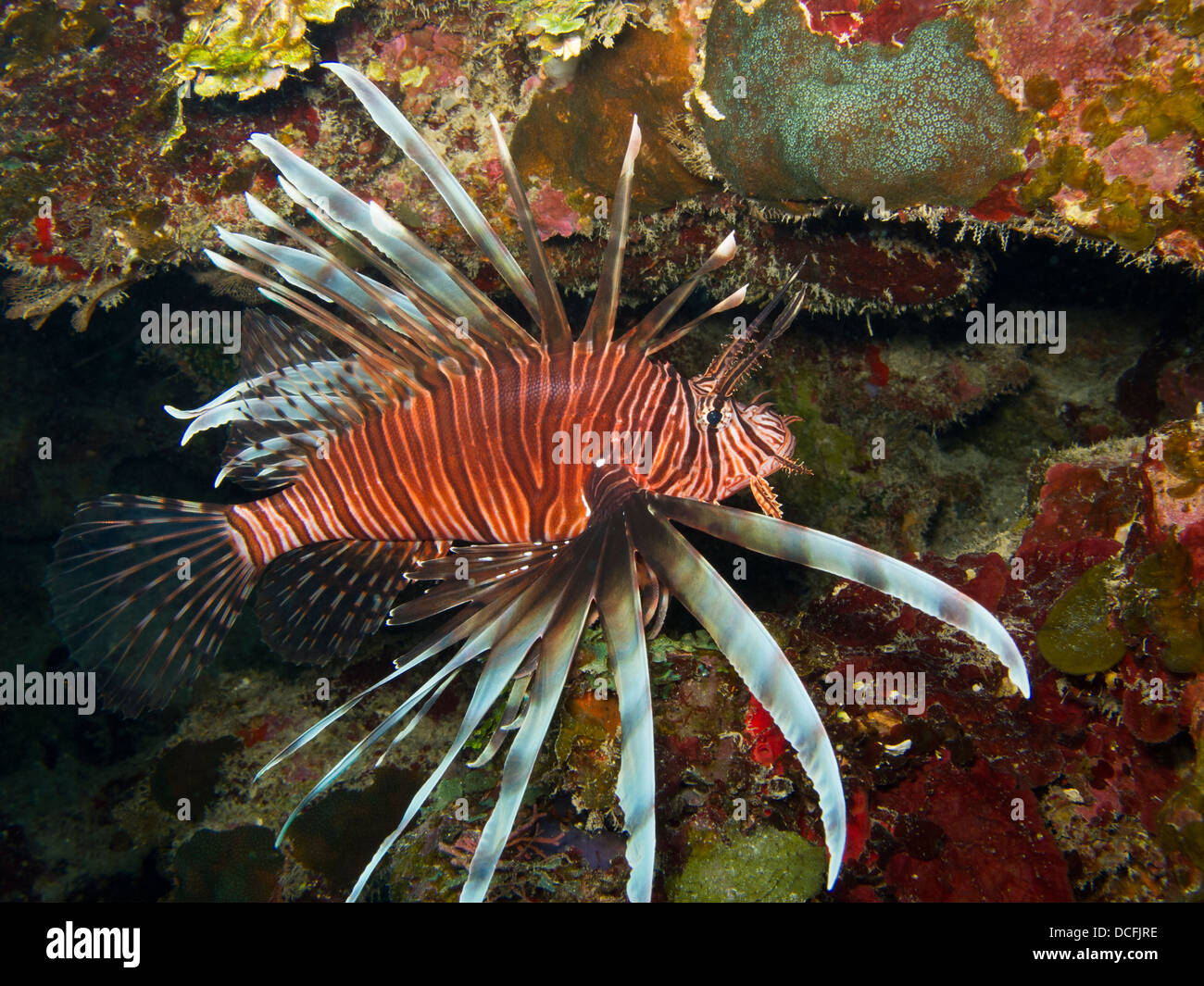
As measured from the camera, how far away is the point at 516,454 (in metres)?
2.54

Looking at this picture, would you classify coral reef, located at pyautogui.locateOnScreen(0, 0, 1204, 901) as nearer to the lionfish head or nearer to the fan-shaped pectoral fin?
the lionfish head

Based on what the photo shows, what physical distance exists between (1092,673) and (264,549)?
3782 millimetres

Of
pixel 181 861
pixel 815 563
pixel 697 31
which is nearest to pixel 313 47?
pixel 697 31

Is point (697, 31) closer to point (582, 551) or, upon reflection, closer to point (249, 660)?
point (582, 551)

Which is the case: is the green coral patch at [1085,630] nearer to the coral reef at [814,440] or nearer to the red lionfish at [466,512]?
the coral reef at [814,440]

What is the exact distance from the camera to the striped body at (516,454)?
2473 mm

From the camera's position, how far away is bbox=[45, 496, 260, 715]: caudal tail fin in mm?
2920
